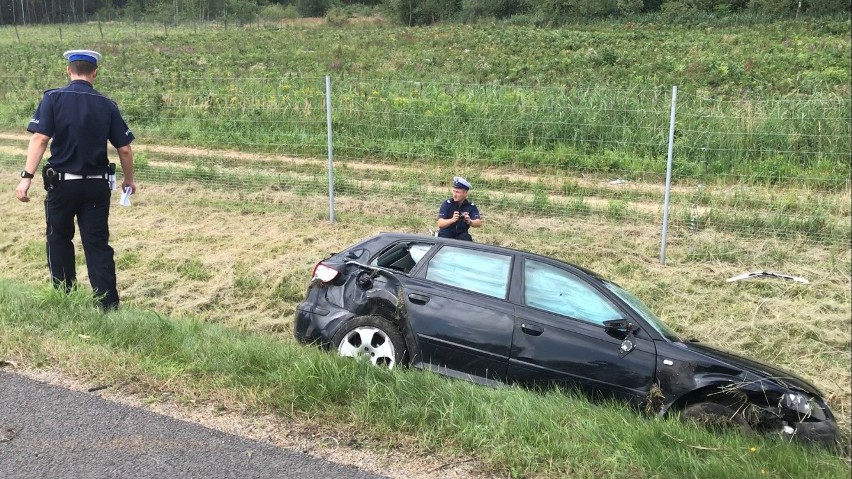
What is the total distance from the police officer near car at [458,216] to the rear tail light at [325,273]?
2128 mm

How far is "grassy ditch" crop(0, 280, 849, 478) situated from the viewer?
10.1ft

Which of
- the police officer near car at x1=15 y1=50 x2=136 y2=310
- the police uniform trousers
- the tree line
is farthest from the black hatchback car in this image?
the tree line

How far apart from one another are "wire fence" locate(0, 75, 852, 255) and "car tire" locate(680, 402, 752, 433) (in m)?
3.09

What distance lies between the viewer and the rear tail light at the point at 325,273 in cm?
554

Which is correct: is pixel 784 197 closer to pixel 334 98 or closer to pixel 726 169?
pixel 726 169

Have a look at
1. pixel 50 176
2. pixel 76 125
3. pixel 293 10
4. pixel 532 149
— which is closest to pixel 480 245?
pixel 76 125

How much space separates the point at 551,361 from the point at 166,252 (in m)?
5.64

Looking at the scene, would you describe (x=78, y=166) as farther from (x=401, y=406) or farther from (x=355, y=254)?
(x=401, y=406)

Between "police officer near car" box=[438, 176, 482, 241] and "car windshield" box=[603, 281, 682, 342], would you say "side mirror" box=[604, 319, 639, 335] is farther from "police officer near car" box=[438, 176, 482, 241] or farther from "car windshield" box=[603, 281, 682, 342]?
"police officer near car" box=[438, 176, 482, 241]

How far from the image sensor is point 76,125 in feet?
17.4

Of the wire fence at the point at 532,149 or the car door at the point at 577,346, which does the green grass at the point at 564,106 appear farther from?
the car door at the point at 577,346

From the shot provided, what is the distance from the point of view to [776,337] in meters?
6.49

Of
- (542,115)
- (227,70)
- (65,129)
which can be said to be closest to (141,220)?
(65,129)

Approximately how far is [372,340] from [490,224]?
16.8 ft
